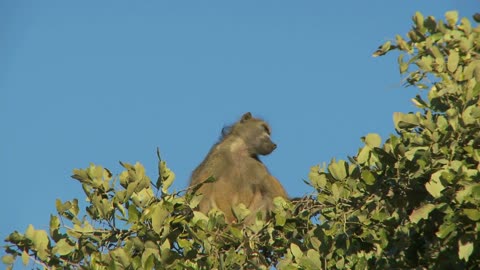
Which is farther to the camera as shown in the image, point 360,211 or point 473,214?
point 360,211

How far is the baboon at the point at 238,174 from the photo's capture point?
1309 cm

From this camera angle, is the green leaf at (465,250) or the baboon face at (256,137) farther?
the baboon face at (256,137)

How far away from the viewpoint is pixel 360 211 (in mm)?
8188

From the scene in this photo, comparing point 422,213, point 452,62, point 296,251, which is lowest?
point 422,213

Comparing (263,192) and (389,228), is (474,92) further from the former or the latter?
(263,192)

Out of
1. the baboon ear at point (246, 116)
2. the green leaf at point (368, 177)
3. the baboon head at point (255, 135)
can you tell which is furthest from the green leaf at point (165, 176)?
the baboon ear at point (246, 116)

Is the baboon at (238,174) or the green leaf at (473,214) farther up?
the baboon at (238,174)

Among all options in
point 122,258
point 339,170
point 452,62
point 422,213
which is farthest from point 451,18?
point 122,258

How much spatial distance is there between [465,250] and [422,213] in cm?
47

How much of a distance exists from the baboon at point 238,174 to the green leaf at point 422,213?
4.94 m

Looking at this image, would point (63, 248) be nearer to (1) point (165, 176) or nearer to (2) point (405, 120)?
(1) point (165, 176)

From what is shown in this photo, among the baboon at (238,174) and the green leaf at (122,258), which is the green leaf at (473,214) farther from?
the baboon at (238,174)

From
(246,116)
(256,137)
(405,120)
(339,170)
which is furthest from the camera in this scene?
(246,116)

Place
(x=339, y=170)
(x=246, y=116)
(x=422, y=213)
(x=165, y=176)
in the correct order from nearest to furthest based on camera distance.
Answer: (x=422, y=213) → (x=339, y=170) → (x=165, y=176) → (x=246, y=116)
